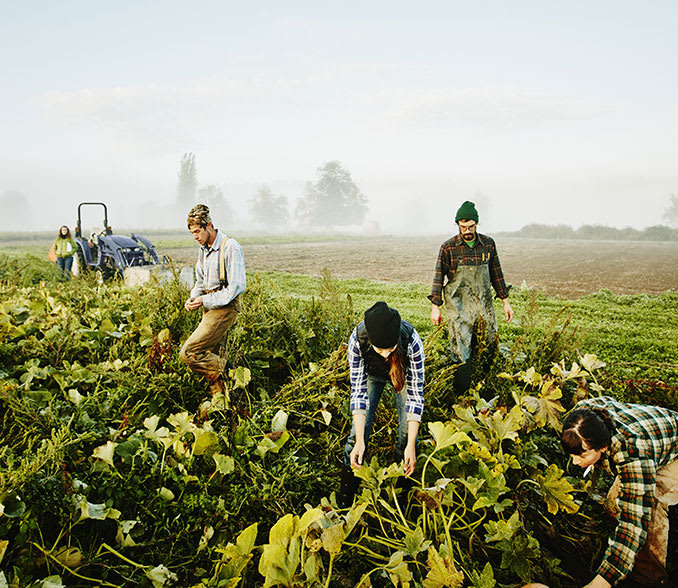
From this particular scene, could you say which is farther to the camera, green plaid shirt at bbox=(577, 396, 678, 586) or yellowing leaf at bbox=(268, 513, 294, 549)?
green plaid shirt at bbox=(577, 396, 678, 586)

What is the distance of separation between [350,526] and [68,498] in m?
1.33

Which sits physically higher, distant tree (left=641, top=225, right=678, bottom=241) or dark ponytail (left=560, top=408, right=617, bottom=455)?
distant tree (left=641, top=225, right=678, bottom=241)

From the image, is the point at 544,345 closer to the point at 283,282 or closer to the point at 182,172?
the point at 283,282

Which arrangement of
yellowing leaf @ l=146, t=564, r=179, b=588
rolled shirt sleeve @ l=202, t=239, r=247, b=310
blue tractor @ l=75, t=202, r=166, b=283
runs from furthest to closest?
blue tractor @ l=75, t=202, r=166, b=283 → rolled shirt sleeve @ l=202, t=239, r=247, b=310 → yellowing leaf @ l=146, t=564, r=179, b=588

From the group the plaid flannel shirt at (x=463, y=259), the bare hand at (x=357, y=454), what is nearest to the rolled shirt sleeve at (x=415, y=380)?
the bare hand at (x=357, y=454)

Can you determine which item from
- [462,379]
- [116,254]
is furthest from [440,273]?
[116,254]

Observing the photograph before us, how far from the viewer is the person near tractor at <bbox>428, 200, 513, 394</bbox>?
351 centimetres

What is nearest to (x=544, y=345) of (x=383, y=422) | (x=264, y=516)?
(x=383, y=422)

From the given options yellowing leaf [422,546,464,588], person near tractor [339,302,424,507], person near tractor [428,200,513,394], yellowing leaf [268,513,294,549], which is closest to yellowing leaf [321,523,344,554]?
yellowing leaf [268,513,294,549]

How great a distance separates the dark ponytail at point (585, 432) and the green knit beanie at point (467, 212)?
1.81 meters

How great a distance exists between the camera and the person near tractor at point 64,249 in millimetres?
8508

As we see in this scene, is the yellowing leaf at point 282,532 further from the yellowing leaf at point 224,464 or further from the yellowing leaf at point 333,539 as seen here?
the yellowing leaf at point 224,464

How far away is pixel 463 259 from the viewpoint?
3.52 meters

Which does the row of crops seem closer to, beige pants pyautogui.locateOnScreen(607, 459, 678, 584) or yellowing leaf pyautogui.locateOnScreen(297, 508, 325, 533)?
yellowing leaf pyautogui.locateOnScreen(297, 508, 325, 533)
